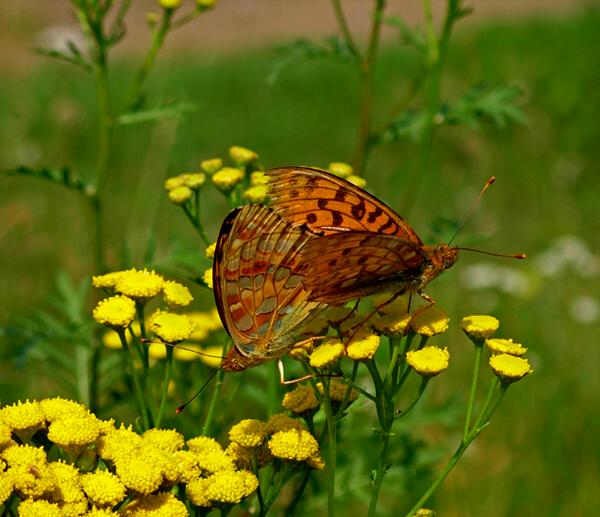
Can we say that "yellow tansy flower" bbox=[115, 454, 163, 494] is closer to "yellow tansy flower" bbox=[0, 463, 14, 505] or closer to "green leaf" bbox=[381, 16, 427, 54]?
"yellow tansy flower" bbox=[0, 463, 14, 505]

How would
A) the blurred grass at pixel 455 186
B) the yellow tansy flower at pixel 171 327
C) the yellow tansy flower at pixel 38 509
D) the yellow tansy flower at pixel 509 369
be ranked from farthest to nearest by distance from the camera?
the blurred grass at pixel 455 186 → the yellow tansy flower at pixel 171 327 → the yellow tansy flower at pixel 509 369 → the yellow tansy flower at pixel 38 509

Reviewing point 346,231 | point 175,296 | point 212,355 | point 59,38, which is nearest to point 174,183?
point 175,296

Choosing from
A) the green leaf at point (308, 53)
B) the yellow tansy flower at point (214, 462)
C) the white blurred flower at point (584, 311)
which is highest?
the green leaf at point (308, 53)

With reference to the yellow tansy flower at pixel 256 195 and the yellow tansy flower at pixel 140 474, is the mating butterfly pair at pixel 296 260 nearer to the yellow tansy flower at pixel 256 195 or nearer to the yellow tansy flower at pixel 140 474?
the yellow tansy flower at pixel 256 195

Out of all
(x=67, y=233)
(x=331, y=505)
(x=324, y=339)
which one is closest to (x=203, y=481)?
(x=331, y=505)

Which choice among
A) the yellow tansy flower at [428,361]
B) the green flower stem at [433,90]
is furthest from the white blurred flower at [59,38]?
the yellow tansy flower at [428,361]
